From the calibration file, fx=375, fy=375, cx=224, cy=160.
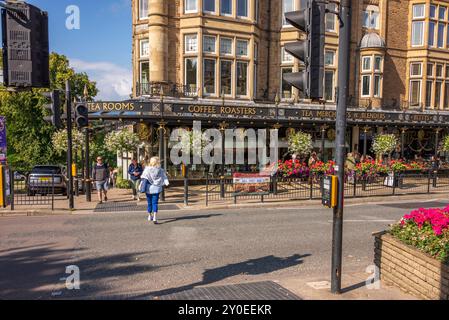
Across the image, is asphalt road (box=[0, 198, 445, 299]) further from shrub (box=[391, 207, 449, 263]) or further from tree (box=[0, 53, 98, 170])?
tree (box=[0, 53, 98, 170])

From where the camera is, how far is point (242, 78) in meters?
20.8

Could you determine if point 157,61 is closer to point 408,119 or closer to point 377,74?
point 377,74

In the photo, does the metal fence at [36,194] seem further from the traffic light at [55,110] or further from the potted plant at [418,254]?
the potted plant at [418,254]

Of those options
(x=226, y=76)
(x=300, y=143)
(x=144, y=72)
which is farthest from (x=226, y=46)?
(x=300, y=143)

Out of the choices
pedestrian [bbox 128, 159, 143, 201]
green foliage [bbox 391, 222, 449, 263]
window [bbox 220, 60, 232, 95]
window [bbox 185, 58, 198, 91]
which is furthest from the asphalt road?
window [bbox 220, 60, 232, 95]

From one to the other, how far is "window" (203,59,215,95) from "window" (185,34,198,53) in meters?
0.88

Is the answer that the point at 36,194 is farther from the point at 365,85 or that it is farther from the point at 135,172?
the point at 365,85

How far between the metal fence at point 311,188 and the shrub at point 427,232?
822cm

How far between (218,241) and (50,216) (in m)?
6.06

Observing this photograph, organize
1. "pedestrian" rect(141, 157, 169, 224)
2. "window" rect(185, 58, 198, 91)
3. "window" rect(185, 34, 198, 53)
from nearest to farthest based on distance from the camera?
"pedestrian" rect(141, 157, 169, 224) < "window" rect(185, 34, 198, 53) < "window" rect(185, 58, 198, 91)

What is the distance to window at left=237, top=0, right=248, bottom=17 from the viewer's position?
20.3 meters

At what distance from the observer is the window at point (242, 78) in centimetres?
2061

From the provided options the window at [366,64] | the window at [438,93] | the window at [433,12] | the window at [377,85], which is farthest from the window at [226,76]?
the window at [438,93]
